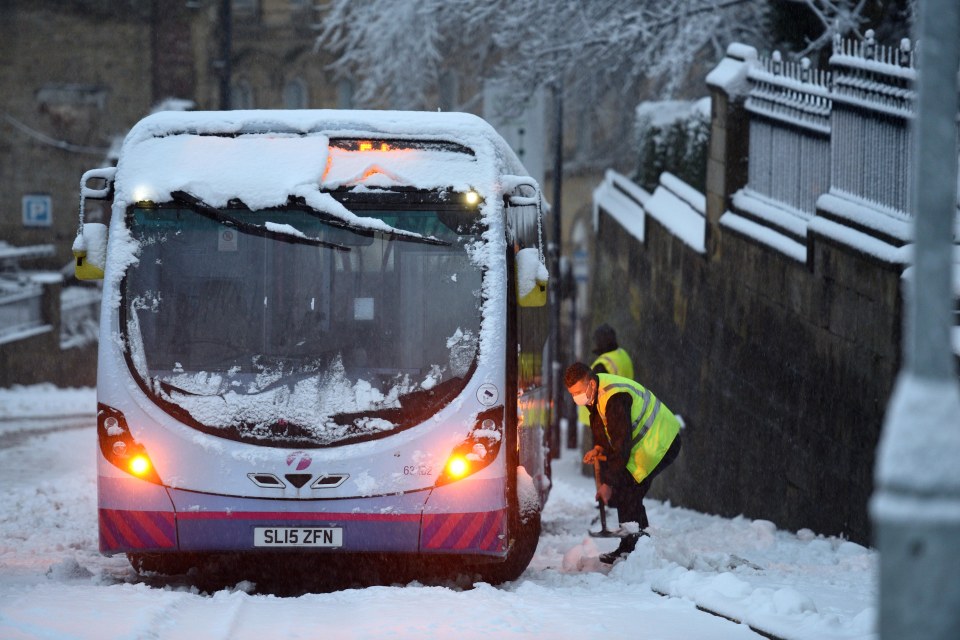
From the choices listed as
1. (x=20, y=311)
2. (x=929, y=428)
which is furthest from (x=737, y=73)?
(x=20, y=311)

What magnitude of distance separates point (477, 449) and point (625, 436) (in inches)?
60.8

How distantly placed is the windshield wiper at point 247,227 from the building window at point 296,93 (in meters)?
42.6

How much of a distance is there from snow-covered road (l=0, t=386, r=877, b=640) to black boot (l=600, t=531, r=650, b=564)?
8 centimetres

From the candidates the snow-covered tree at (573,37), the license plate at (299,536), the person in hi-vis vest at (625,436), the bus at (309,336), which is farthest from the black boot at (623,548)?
the snow-covered tree at (573,37)

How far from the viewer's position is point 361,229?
325 inches

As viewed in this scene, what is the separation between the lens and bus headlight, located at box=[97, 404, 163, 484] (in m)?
8.09

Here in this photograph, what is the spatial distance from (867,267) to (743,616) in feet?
11.5

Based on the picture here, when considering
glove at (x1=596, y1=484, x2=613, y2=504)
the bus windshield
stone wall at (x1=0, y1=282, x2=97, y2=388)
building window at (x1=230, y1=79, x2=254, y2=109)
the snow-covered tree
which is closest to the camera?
the bus windshield

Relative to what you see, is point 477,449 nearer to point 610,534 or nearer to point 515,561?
point 515,561

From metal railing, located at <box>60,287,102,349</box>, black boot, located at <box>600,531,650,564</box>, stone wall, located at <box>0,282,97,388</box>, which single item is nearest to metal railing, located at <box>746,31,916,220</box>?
black boot, located at <box>600,531,650,564</box>

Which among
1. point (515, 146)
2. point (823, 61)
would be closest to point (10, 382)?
point (515, 146)

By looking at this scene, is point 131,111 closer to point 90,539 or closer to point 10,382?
point 10,382

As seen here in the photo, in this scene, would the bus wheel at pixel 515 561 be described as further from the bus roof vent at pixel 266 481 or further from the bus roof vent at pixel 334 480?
the bus roof vent at pixel 266 481

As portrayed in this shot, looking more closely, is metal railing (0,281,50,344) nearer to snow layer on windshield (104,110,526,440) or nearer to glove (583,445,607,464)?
glove (583,445,607,464)
